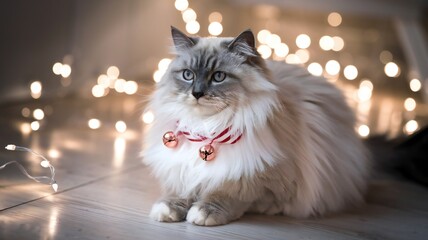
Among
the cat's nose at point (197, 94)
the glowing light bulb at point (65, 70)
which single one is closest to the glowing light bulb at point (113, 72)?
the glowing light bulb at point (65, 70)

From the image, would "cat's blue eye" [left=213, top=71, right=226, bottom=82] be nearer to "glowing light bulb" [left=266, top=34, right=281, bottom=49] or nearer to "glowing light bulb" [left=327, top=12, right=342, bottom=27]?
"glowing light bulb" [left=266, top=34, right=281, bottom=49]

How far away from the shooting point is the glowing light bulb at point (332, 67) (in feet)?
18.0

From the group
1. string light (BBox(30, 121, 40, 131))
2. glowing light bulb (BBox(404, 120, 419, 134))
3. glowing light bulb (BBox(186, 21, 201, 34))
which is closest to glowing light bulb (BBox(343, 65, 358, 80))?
glowing light bulb (BBox(186, 21, 201, 34))

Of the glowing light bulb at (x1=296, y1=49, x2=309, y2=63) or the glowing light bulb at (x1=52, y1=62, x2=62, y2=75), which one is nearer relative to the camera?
the glowing light bulb at (x1=52, y1=62, x2=62, y2=75)

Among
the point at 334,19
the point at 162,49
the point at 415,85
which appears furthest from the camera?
the point at 334,19

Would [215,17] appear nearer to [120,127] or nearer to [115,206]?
[120,127]

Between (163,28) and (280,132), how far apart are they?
3685mm

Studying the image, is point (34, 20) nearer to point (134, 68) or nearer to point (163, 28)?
point (134, 68)

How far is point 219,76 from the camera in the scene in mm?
1687

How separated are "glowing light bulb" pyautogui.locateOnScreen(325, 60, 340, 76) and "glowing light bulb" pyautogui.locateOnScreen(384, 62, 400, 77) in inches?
20.3

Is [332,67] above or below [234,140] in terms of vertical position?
above

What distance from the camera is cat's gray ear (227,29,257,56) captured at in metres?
1.67

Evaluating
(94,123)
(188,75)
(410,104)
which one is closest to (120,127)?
(94,123)

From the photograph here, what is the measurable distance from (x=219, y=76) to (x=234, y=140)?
211 mm
